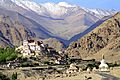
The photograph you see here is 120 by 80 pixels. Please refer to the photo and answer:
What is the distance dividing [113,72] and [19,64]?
49.5 meters

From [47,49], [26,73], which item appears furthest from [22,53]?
[26,73]

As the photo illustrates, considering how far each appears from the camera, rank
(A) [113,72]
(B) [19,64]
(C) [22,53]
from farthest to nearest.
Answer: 1. (C) [22,53]
2. (B) [19,64]
3. (A) [113,72]

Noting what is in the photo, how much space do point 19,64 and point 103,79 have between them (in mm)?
62117

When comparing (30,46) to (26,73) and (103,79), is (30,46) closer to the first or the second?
(26,73)

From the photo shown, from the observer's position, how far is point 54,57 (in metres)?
Result: 148

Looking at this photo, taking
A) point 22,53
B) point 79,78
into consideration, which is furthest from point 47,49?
point 79,78

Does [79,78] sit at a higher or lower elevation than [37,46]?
lower

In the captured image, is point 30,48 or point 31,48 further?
point 31,48

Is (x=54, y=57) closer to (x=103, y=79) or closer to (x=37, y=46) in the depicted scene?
(x=37, y=46)

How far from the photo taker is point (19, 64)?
121562 millimetres

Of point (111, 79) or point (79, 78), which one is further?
point (111, 79)

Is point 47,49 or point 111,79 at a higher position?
point 47,49

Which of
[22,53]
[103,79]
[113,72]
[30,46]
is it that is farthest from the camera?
[30,46]

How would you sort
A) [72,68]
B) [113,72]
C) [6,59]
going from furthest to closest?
[6,59], [72,68], [113,72]
